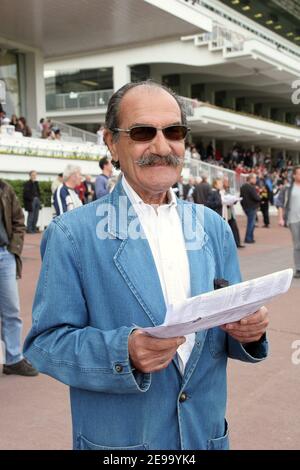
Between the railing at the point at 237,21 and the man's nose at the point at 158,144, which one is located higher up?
the railing at the point at 237,21

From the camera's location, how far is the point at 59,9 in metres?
22.9

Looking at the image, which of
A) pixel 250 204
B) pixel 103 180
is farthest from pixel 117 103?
pixel 250 204

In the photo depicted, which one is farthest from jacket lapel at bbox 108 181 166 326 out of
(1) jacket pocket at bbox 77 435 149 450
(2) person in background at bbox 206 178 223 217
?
(2) person in background at bbox 206 178 223 217

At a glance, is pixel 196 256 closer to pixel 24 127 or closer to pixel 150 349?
pixel 150 349

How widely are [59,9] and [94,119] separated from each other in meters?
10.8

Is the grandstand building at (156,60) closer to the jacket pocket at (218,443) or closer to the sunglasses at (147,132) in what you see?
the sunglasses at (147,132)

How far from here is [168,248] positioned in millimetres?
1824

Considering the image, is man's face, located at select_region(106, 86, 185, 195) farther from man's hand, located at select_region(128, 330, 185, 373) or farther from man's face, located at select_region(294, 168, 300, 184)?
man's face, located at select_region(294, 168, 300, 184)

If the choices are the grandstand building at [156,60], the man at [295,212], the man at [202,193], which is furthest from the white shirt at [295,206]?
the grandstand building at [156,60]

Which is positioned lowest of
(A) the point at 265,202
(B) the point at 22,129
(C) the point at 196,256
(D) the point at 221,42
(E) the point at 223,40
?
(A) the point at 265,202

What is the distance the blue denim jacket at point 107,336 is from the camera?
5.33 ft

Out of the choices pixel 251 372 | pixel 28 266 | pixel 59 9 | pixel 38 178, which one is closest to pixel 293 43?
pixel 59 9

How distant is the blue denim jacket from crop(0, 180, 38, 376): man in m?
3.11

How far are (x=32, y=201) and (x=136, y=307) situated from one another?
Answer: 47.4ft
